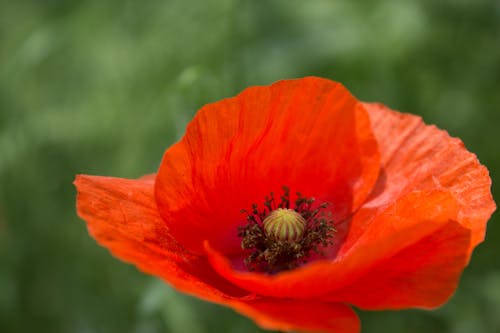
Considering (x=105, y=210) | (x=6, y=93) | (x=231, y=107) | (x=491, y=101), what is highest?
(x=491, y=101)

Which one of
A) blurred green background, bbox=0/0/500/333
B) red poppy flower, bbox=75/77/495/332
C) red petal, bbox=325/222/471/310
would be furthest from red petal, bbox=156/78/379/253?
blurred green background, bbox=0/0/500/333

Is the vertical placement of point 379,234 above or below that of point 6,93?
below

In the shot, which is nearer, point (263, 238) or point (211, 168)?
point (211, 168)

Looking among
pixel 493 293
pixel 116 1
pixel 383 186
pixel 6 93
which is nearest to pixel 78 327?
pixel 6 93

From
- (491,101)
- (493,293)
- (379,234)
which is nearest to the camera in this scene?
(379,234)

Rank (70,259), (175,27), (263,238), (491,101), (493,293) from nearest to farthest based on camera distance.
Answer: (263,238)
(493,293)
(70,259)
(491,101)
(175,27)

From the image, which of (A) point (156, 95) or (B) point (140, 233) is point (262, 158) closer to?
(B) point (140, 233)

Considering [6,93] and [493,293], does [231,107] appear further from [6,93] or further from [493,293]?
[6,93]
